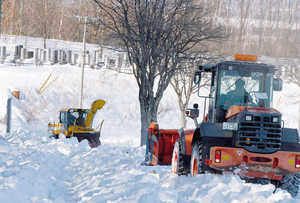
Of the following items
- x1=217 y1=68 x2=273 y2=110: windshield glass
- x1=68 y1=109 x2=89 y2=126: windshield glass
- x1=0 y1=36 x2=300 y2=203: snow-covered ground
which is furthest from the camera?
x1=68 y1=109 x2=89 y2=126: windshield glass

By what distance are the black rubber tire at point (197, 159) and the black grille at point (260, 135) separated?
0.83 meters

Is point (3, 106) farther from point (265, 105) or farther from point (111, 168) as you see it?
point (265, 105)

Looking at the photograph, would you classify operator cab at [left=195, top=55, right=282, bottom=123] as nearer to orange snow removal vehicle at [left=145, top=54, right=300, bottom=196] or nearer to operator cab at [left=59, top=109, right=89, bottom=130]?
orange snow removal vehicle at [left=145, top=54, right=300, bottom=196]

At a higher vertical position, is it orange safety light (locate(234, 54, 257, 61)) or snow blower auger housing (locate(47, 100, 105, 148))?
orange safety light (locate(234, 54, 257, 61))

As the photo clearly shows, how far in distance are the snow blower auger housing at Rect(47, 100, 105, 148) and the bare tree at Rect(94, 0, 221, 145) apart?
90.9 inches

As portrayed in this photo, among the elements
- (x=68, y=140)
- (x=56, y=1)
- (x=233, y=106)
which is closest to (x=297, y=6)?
(x=56, y=1)

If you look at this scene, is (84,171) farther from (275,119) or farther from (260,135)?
(275,119)

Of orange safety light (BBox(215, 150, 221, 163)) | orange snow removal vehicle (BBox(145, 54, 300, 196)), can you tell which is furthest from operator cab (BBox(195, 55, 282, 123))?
orange safety light (BBox(215, 150, 221, 163))

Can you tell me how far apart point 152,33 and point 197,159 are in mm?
10128

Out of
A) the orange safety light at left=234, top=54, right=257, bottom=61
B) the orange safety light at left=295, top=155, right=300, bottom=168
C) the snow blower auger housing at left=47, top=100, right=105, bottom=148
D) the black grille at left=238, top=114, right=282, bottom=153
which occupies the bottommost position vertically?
the snow blower auger housing at left=47, top=100, right=105, bottom=148

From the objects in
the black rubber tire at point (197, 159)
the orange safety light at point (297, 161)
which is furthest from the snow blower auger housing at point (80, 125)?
the orange safety light at point (297, 161)

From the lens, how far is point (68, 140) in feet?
50.4

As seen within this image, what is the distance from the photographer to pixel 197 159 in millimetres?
7367

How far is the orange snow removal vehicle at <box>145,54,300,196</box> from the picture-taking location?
687cm
